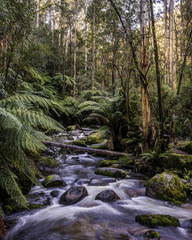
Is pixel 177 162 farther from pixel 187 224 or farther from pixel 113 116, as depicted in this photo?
pixel 113 116

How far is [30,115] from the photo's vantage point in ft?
7.99

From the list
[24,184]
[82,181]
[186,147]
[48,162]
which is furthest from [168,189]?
[48,162]

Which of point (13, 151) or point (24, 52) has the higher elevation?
point (24, 52)

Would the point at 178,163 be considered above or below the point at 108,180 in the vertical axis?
above

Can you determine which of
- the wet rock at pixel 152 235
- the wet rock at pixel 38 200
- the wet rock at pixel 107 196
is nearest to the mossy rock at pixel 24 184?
the wet rock at pixel 38 200

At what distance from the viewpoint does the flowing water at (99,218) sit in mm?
2475

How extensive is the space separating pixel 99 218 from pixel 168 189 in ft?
4.56

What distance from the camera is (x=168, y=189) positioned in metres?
3.52

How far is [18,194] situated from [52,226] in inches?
42.5

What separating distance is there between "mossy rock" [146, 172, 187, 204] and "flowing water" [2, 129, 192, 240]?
132 mm

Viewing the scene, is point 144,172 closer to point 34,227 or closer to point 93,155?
point 93,155

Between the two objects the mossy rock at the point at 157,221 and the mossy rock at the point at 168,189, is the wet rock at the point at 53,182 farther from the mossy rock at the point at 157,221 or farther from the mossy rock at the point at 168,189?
the mossy rock at the point at 157,221

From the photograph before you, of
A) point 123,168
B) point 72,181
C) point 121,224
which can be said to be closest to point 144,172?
point 123,168

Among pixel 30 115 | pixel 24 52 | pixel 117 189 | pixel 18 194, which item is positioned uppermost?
pixel 24 52
